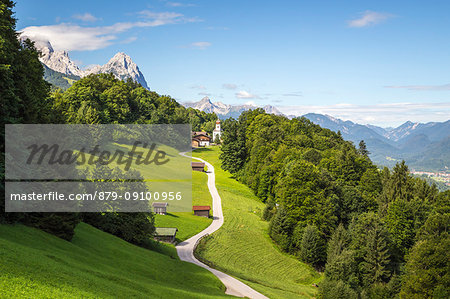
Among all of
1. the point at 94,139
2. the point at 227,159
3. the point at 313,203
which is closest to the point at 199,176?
the point at 227,159

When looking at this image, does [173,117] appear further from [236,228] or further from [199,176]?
[236,228]

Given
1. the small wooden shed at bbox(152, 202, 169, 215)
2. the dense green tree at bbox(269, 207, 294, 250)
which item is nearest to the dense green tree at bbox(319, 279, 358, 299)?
the dense green tree at bbox(269, 207, 294, 250)

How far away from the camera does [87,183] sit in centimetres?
3334

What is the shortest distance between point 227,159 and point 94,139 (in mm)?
44827

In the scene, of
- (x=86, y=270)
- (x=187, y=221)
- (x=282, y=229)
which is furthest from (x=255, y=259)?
(x=86, y=270)

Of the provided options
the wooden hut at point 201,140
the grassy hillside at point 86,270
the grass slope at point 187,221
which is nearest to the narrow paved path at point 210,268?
the grass slope at point 187,221

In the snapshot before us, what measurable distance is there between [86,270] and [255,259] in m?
34.1

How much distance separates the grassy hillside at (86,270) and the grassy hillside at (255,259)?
8360 mm

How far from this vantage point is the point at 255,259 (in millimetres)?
49625

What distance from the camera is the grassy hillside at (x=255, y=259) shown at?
129 ft

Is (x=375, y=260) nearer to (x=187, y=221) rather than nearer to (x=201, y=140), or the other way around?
(x=187, y=221)

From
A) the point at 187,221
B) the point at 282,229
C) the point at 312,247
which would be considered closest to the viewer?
the point at 312,247

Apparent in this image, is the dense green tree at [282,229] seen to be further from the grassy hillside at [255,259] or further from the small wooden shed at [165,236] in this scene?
the small wooden shed at [165,236]

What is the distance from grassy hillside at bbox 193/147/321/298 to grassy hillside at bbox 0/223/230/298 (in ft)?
27.4
